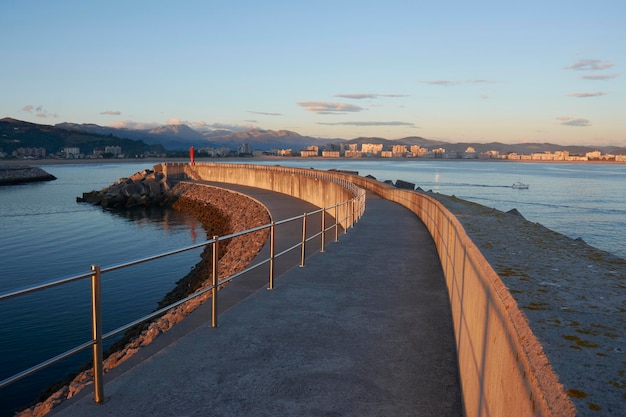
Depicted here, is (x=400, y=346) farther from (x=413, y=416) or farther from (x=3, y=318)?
(x=3, y=318)

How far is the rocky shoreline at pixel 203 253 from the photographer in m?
9.03

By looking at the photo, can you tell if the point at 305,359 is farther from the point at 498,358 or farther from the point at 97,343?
the point at 498,358

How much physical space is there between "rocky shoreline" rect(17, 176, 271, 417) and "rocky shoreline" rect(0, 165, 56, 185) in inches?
1924

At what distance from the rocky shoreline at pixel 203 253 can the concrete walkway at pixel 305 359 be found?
3.50ft

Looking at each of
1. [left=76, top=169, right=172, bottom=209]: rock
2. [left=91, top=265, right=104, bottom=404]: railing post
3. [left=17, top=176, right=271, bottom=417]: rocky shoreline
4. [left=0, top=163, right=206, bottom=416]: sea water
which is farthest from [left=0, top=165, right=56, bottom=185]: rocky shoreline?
[left=91, top=265, right=104, bottom=404]: railing post

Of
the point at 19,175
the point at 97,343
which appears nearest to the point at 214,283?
the point at 97,343

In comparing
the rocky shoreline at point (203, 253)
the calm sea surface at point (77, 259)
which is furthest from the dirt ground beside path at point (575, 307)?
the calm sea surface at point (77, 259)

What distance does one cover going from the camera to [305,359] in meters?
5.23

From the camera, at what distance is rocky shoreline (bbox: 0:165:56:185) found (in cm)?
10106

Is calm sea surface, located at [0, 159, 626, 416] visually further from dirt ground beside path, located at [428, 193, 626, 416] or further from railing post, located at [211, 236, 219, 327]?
dirt ground beside path, located at [428, 193, 626, 416]

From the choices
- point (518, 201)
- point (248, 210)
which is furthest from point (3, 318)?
point (518, 201)

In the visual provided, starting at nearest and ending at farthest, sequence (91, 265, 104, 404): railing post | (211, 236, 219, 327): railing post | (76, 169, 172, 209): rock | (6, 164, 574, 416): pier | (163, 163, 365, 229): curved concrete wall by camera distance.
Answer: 1. (6, 164, 574, 416): pier
2. (91, 265, 104, 404): railing post
3. (211, 236, 219, 327): railing post
4. (163, 163, 365, 229): curved concrete wall
5. (76, 169, 172, 209): rock

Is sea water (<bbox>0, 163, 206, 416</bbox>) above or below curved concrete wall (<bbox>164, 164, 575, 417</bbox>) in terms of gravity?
below

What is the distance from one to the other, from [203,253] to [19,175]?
102 meters
